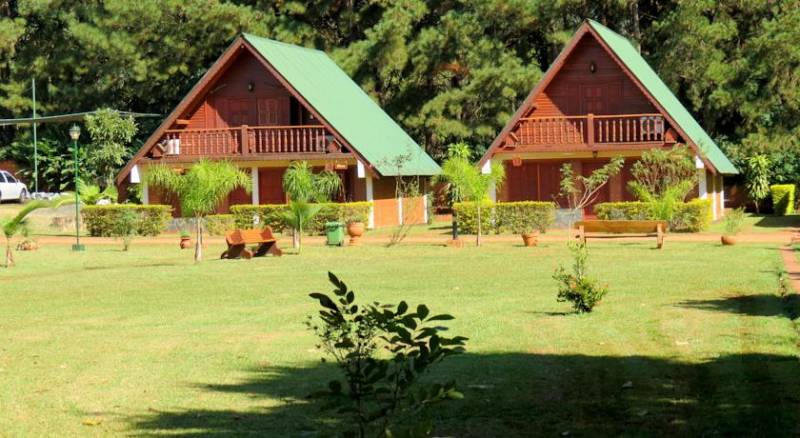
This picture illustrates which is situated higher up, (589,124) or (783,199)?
(589,124)

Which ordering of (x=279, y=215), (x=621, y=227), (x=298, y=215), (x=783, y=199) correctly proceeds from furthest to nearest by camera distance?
(x=783, y=199), (x=279, y=215), (x=621, y=227), (x=298, y=215)

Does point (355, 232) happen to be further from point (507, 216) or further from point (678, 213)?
point (678, 213)

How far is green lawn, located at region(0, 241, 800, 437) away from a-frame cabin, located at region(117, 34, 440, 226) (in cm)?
1821

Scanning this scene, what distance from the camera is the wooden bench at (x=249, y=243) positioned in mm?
30062

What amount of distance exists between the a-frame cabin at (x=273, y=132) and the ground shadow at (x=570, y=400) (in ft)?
102

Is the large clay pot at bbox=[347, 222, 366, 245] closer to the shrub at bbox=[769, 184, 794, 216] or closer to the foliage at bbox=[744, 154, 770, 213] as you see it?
the shrub at bbox=[769, 184, 794, 216]

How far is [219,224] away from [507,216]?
8885 millimetres

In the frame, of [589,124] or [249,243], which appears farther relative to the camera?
[589,124]

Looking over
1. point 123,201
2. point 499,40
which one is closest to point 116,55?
point 123,201

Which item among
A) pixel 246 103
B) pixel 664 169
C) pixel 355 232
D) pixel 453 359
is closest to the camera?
pixel 453 359

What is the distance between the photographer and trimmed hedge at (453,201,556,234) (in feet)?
128

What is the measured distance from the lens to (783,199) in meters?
49.8

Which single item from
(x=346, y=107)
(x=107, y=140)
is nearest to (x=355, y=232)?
(x=346, y=107)

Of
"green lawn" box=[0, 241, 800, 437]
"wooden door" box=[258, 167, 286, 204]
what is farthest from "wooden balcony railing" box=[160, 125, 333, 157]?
"green lawn" box=[0, 241, 800, 437]
